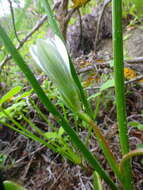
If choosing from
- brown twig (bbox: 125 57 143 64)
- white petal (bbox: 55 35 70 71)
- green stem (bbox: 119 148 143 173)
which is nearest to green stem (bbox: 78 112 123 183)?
green stem (bbox: 119 148 143 173)

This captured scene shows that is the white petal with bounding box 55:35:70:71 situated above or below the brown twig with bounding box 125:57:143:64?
above

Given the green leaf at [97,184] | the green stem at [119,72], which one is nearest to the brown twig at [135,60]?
the green stem at [119,72]

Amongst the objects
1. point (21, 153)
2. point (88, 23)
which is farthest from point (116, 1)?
point (88, 23)

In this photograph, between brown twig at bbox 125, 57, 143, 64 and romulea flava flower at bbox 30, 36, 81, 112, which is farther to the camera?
brown twig at bbox 125, 57, 143, 64

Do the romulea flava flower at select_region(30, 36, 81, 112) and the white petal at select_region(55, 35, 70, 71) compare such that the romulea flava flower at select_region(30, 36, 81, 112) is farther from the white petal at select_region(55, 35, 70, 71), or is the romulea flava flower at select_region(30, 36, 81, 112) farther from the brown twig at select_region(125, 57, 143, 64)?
the brown twig at select_region(125, 57, 143, 64)

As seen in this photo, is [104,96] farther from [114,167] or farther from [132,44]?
[132,44]

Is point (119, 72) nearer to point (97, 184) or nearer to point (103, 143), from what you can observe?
point (103, 143)

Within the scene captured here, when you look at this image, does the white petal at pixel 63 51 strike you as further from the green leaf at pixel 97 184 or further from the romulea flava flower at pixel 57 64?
the green leaf at pixel 97 184

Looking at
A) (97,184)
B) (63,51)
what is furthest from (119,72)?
(97,184)
